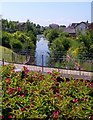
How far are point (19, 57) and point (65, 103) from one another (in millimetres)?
10526

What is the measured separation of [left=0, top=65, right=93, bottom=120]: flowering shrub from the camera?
3.92m

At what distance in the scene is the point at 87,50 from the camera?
2788 cm

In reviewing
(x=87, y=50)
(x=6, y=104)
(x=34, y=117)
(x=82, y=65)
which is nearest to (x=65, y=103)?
(x=34, y=117)

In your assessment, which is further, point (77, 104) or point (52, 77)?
point (52, 77)

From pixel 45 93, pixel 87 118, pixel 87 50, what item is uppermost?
pixel 87 50

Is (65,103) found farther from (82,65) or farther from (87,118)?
(82,65)

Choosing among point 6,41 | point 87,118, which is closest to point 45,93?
point 87,118

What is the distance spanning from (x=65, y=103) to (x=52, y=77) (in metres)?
1.45

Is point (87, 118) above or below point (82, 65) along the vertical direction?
below

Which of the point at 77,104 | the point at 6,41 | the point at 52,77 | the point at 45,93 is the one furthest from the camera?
the point at 6,41

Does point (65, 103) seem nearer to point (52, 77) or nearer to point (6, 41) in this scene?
point (52, 77)

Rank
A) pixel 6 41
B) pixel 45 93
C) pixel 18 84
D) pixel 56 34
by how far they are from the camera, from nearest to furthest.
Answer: pixel 45 93 → pixel 18 84 → pixel 6 41 → pixel 56 34

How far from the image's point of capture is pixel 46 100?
4168mm

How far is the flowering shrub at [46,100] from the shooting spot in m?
3.92
